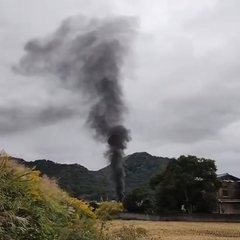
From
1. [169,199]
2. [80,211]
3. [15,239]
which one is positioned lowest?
[15,239]

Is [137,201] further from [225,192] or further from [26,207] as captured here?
[26,207]

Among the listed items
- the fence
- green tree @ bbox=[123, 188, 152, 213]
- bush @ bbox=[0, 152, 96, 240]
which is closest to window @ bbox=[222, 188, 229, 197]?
green tree @ bbox=[123, 188, 152, 213]

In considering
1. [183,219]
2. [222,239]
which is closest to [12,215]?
[222,239]

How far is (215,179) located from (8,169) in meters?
57.7

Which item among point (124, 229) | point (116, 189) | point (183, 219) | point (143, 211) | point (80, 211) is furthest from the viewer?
point (116, 189)

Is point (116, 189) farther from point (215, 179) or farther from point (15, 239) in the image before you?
point (15, 239)

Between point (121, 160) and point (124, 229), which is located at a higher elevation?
point (121, 160)

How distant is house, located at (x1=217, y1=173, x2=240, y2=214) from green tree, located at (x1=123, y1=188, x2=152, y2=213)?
1299 cm

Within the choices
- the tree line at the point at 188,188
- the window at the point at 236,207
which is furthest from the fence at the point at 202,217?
the window at the point at 236,207

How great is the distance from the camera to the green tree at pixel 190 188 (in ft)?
212

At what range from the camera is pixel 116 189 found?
103188mm

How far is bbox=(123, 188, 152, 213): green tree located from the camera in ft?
243

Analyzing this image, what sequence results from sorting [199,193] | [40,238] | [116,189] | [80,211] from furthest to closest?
[116,189], [199,193], [80,211], [40,238]

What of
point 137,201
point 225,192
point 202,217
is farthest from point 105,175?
point 202,217
